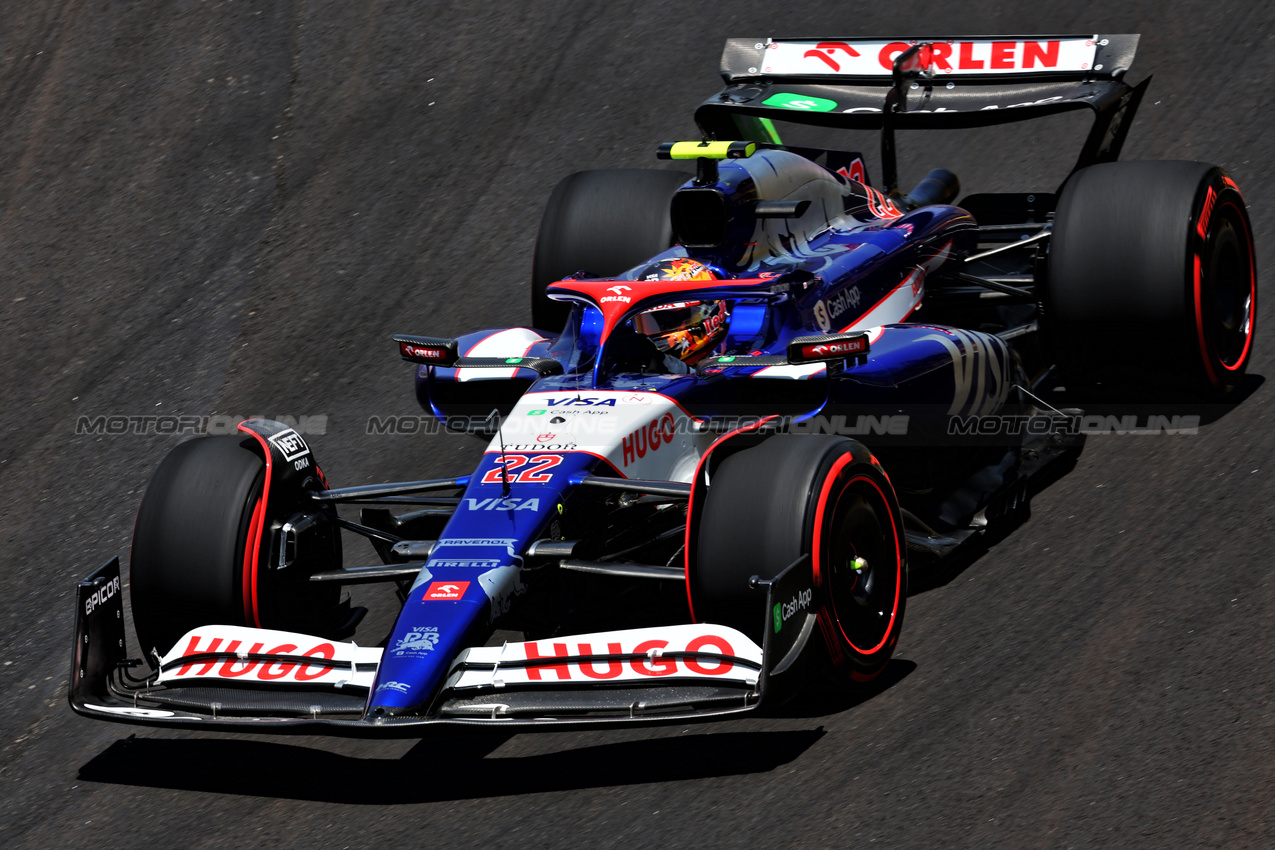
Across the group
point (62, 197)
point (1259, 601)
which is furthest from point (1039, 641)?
point (62, 197)

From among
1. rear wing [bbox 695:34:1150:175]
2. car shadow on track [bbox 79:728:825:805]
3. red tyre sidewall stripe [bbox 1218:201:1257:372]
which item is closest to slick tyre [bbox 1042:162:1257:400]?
red tyre sidewall stripe [bbox 1218:201:1257:372]

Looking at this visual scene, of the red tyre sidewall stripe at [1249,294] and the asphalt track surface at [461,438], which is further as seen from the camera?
the red tyre sidewall stripe at [1249,294]

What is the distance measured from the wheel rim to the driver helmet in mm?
2462

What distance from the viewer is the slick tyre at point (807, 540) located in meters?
5.66

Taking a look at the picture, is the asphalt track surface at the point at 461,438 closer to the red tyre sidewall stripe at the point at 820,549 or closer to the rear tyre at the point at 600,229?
the red tyre sidewall stripe at the point at 820,549

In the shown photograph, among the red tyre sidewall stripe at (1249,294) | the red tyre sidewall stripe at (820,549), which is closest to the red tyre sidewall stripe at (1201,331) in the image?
the red tyre sidewall stripe at (1249,294)

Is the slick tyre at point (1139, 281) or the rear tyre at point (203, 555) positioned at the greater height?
the slick tyre at point (1139, 281)

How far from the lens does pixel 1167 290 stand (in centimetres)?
780

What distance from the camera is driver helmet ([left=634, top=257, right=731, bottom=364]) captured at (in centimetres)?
714

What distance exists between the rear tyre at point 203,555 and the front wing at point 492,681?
32cm

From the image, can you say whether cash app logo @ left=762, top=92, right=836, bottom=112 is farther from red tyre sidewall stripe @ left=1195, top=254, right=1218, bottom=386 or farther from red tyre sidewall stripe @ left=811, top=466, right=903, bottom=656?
red tyre sidewall stripe @ left=811, top=466, right=903, bottom=656

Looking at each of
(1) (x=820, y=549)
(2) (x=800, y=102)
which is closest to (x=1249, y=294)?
(2) (x=800, y=102)

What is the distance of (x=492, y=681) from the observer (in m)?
5.48

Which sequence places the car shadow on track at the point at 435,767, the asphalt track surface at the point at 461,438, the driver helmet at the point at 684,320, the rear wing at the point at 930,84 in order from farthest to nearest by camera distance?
the rear wing at the point at 930,84 < the driver helmet at the point at 684,320 < the car shadow on track at the point at 435,767 < the asphalt track surface at the point at 461,438
